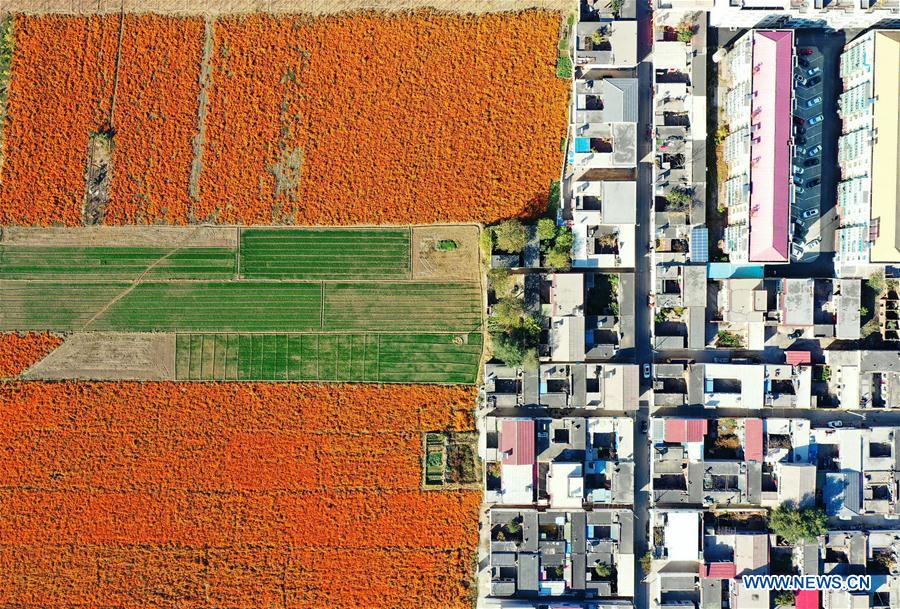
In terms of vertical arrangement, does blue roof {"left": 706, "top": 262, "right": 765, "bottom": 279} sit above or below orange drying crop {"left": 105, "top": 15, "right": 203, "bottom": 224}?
below

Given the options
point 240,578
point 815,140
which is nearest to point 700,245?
point 815,140

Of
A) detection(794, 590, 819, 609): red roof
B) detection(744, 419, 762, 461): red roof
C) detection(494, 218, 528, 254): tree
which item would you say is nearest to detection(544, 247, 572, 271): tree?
detection(494, 218, 528, 254): tree

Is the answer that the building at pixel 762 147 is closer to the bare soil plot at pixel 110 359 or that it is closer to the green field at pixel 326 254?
the green field at pixel 326 254

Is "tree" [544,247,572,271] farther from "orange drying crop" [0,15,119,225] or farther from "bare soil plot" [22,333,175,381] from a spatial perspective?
→ "orange drying crop" [0,15,119,225]

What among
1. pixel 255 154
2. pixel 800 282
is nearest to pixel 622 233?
pixel 800 282

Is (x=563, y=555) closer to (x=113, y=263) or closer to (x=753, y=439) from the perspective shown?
(x=753, y=439)

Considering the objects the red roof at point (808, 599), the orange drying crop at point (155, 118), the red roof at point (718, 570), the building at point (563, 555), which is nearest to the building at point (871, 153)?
the red roof at point (718, 570)

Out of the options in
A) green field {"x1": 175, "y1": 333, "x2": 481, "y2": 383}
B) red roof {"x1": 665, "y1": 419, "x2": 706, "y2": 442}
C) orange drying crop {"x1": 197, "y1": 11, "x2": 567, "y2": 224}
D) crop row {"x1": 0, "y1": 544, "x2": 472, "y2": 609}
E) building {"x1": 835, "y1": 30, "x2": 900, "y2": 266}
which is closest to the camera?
building {"x1": 835, "y1": 30, "x2": 900, "y2": 266}
